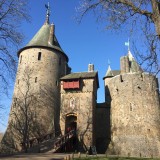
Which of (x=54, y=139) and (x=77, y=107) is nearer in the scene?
(x=54, y=139)

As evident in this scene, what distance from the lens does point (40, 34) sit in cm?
2883

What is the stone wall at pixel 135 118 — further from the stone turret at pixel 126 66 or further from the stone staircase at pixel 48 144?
the stone staircase at pixel 48 144

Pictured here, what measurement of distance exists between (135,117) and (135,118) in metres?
0.10

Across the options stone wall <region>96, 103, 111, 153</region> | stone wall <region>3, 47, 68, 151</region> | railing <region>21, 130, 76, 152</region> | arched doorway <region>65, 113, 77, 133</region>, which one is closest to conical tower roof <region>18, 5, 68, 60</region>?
stone wall <region>3, 47, 68, 151</region>

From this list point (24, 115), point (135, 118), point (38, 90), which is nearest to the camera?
point (135, 118)

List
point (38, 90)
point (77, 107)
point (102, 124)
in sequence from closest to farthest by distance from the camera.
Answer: point (77, 107), point (38, 90), point (102, 124)

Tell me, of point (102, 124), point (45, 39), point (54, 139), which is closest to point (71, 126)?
point (54, 139)

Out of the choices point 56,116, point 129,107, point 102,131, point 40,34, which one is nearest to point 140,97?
point 129,107

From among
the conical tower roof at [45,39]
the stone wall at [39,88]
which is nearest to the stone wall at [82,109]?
the stone wall at [39,88]

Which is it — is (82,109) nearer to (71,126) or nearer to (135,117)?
(71,126)

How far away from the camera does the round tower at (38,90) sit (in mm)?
23969

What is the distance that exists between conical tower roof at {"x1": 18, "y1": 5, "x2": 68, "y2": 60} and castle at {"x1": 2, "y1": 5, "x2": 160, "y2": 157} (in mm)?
119

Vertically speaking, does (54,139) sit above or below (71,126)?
below

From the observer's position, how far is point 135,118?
78.2 feet
